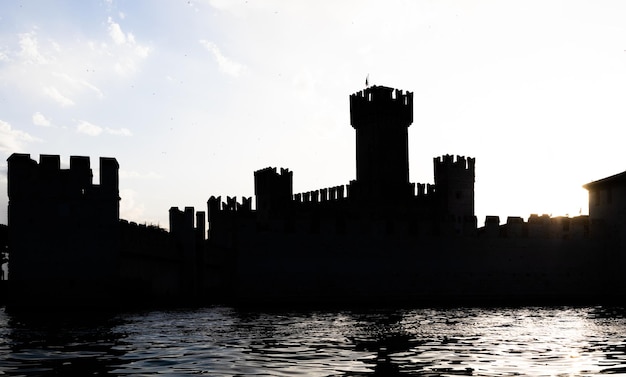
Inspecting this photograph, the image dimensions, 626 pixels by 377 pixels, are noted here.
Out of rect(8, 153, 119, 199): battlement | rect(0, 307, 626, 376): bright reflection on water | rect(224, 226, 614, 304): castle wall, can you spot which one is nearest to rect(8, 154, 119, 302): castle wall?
rect(8, 153, 119, 199): battlement

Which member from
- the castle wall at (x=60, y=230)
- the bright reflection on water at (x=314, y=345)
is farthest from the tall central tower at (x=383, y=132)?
the bright reflection on water at (x=314, y=345)

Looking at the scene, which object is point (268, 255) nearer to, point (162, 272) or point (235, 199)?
point (162, 272)

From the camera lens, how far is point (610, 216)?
38.2 meters

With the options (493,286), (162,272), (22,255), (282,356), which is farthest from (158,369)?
(493,286)

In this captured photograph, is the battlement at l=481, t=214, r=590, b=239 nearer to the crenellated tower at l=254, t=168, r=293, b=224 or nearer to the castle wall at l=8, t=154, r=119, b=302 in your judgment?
the crenellated tower at l=254, t=168, r=293, b=224

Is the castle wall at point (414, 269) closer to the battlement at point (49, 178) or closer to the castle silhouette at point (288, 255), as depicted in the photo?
the castle silhouette at point (288, 255)

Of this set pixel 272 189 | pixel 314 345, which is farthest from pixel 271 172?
pixel 314 345

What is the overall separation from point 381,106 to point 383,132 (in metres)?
1.61

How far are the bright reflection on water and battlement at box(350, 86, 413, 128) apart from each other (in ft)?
87.8

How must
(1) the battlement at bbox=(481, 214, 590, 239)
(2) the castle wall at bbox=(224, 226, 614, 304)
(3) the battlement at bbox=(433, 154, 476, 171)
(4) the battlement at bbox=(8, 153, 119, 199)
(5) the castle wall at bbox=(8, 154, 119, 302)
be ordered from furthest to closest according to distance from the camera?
1. (3) the battlement at bbox=(433, 154, 476, 171)
2. (1) the battlement at bbox=(481, 214, 590, 239)
3. (2) the castle wall at bbox=(224, 226, 614, 304)
4. (4) the battlement at bbox=(8, 153, 119, 199)
5. (5) the castle wall at bbox=(8, 154, 119, 302)

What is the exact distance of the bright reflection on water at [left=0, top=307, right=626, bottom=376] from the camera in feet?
40.3

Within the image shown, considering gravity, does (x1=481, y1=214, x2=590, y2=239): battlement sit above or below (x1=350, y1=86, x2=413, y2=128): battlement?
below

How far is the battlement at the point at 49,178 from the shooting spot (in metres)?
29.4

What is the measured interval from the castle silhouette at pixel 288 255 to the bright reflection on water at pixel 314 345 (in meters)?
4.80
